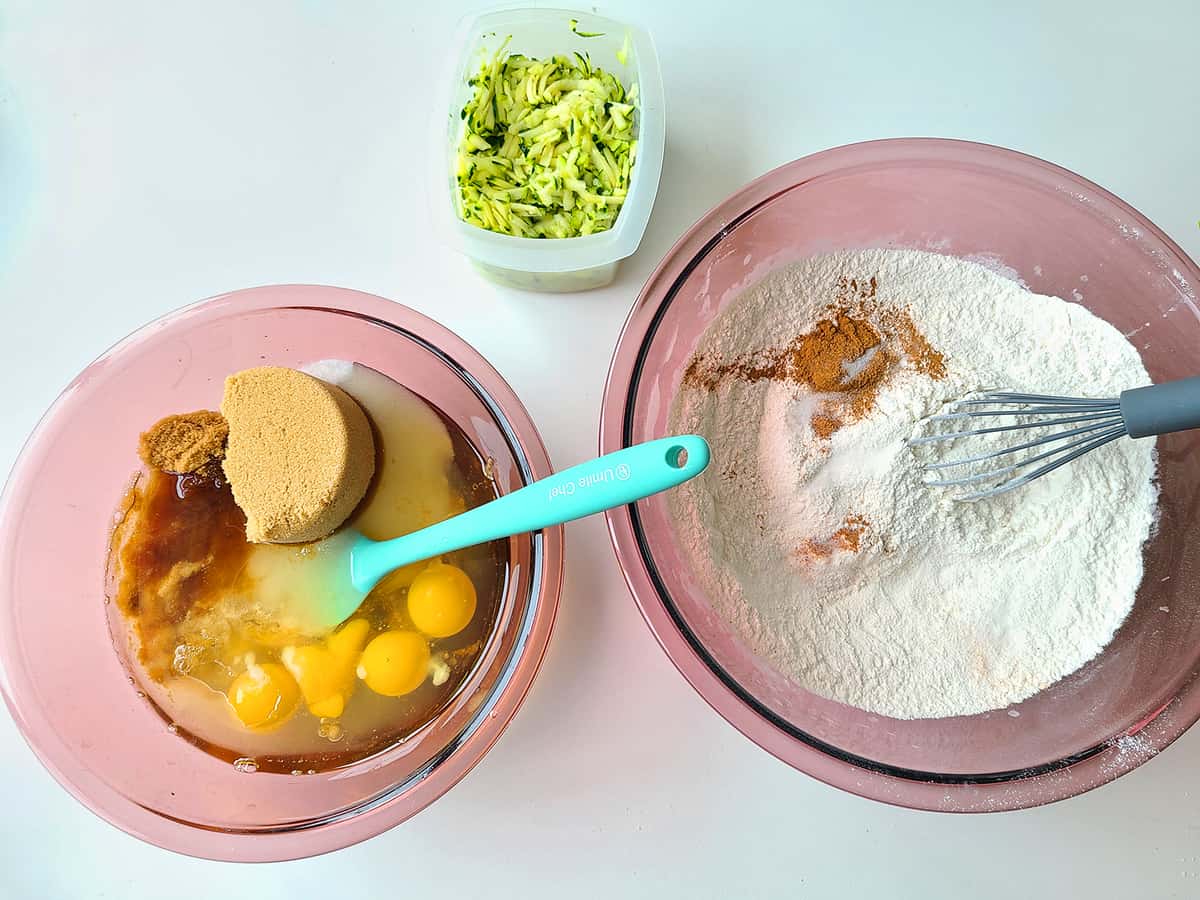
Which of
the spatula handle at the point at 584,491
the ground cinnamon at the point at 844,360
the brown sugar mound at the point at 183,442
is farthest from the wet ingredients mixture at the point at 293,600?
the ground cinnamon at the point at 844,360

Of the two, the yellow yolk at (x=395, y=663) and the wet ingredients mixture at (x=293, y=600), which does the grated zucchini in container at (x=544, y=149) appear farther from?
the yellow yolk at (x=395, y=663)

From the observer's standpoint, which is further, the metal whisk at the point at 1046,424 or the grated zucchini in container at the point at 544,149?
the grated zucchini in container at the point at 544,149

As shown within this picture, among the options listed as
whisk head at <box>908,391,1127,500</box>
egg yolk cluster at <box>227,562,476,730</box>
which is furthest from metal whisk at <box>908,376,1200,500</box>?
egg yolk cluster at <box>227,562,476,730</box>

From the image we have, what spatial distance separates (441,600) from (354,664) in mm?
137

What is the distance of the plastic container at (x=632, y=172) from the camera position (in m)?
0.98

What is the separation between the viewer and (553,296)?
1.09m

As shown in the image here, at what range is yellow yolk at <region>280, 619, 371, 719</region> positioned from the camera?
991 mm

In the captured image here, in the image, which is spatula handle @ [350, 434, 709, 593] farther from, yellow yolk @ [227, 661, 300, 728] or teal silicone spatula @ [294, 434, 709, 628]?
yellow yolk @ [227, 661, 300, 728]

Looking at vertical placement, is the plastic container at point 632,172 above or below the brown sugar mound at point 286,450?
above

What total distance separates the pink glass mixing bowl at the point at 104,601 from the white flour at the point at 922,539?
0.23 metres

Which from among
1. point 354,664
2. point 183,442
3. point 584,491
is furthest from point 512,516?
point 183,442

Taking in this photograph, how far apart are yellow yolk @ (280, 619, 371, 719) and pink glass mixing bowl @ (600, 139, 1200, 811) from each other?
0.36 metres

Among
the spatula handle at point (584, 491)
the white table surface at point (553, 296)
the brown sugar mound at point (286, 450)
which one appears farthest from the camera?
the white table surface at point (553, 296)

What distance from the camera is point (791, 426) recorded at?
98 cm
